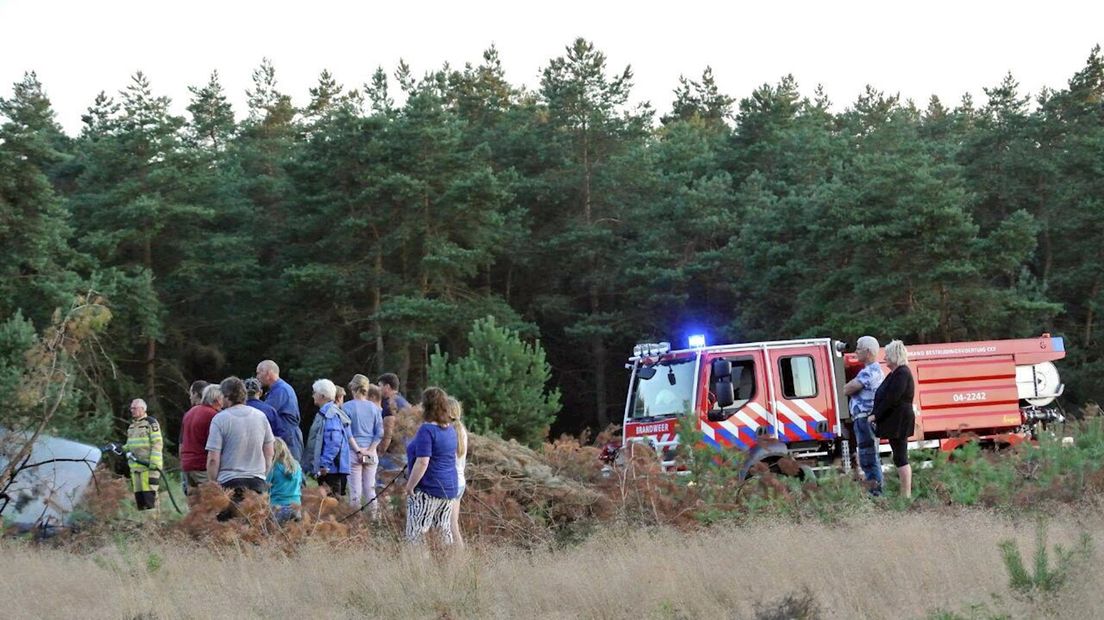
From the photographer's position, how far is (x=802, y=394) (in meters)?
15.8

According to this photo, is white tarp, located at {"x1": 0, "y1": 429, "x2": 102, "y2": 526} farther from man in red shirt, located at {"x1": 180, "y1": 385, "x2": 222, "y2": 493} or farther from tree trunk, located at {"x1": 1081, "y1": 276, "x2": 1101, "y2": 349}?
tree trunk, located at {"x1": 1081, "y1": 276, "x2": 1101, "y2": 349}

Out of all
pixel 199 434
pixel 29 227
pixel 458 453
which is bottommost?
pixel 458 453

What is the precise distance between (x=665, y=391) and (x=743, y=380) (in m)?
0.90

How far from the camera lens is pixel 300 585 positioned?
9094 millimetres

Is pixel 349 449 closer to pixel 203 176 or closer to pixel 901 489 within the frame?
pixel 901 489

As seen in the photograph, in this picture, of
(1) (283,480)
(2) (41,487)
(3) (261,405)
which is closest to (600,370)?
(2) (41,487)

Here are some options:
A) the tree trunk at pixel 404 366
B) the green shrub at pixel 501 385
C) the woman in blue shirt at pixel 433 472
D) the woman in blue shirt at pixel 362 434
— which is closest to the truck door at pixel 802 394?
the woman in blue shirt at pixel 362 434

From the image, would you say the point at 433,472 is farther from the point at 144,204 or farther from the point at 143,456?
the point at 144,204

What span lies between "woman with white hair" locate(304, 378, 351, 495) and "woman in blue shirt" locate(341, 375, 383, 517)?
18.5 inches

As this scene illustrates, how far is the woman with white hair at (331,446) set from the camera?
12836mm

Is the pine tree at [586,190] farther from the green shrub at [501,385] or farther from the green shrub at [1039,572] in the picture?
the green shrub at [1039,572]

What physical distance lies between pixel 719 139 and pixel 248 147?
60.8 feet

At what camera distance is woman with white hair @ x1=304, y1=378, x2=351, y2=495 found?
12836 mm

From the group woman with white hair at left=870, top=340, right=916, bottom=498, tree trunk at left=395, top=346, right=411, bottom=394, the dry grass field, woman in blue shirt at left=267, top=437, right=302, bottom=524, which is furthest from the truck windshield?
tree trunk at left=395, top=346, right=411, bottom=394
